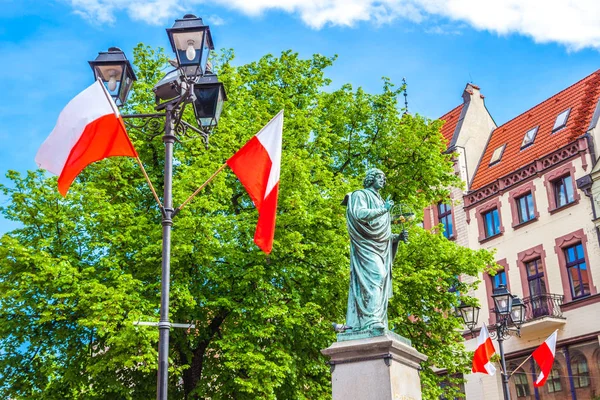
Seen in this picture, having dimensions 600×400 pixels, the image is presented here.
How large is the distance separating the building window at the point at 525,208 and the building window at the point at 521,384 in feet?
20.4

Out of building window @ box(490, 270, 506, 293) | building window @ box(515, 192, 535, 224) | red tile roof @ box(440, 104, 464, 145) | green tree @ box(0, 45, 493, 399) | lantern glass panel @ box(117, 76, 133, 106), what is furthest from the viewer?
red tile roof @ box(440, 104, 464, 145)

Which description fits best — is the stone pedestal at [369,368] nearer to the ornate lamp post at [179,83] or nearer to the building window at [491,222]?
the ornate lamp post at [179,83]

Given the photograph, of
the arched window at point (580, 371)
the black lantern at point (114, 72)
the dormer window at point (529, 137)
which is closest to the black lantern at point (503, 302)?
the black lantern at point (114, 72)

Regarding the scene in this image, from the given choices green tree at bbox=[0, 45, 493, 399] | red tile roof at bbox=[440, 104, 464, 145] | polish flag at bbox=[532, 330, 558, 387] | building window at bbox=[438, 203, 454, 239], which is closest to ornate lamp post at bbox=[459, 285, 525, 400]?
green tree at bbox=[0, 45, 493, 399]

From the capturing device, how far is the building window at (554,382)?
28.0 meters

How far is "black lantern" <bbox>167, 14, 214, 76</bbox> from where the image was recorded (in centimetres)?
1019

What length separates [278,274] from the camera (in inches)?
693

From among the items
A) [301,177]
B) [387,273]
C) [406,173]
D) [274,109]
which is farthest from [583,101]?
[387,273]

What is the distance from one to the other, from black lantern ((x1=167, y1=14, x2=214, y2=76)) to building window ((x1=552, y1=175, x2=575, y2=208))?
871 inches

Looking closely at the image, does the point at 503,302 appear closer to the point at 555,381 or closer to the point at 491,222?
the point at 555,381

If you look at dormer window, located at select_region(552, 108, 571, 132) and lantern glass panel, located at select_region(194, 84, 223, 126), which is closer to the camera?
lantern glass panel, located at select_region(194, 84, 223, 126)

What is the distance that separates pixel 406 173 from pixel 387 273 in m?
11.7

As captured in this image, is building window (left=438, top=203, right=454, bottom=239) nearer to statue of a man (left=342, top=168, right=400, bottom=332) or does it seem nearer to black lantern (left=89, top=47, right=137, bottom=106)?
statue of a man (left=342, top=168, right=400, bottom=332)

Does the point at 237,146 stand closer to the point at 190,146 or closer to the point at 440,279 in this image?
the point at 190,146
